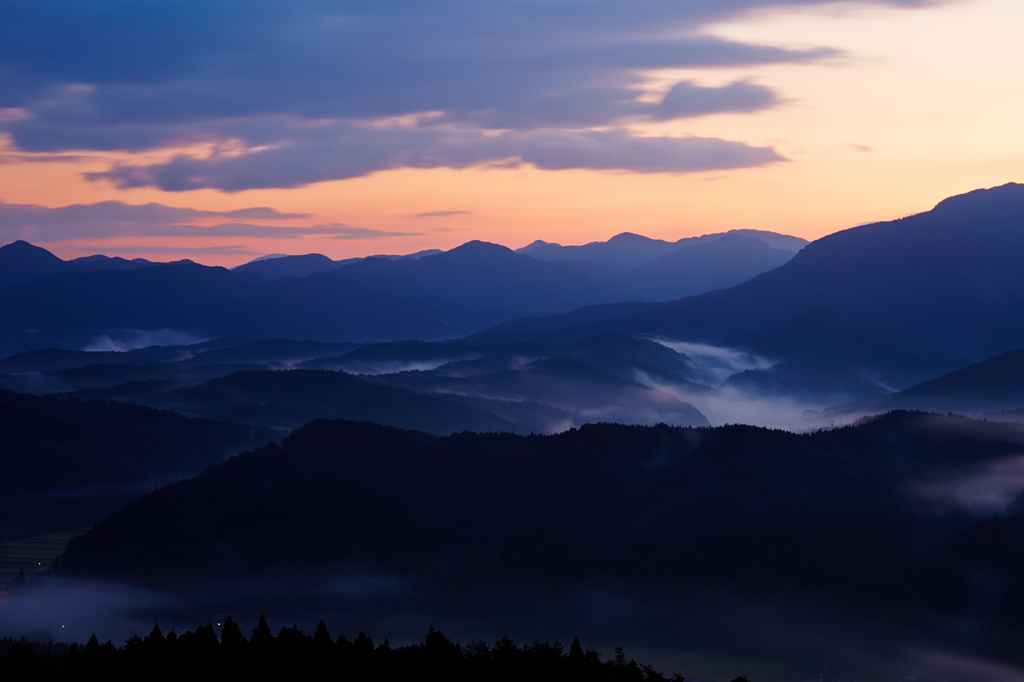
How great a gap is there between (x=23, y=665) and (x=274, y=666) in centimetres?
2596

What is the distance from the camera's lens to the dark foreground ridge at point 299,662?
11312 centimetres

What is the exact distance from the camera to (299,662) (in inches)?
4663

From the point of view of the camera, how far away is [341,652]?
398ft

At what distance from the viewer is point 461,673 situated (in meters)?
116

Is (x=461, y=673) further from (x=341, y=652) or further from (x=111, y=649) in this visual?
(x=111, y=649)

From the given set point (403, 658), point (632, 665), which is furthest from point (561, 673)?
point (403, 658)

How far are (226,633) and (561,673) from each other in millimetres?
35195

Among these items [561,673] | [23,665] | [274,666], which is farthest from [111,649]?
[561,673]

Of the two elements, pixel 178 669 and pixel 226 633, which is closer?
pixel 178 669

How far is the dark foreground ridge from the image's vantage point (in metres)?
113

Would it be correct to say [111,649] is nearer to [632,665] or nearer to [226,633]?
[226,633]

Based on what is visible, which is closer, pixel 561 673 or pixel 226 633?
pixel 561 673

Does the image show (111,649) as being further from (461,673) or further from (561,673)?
(561,673)

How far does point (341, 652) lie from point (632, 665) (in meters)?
29.5
